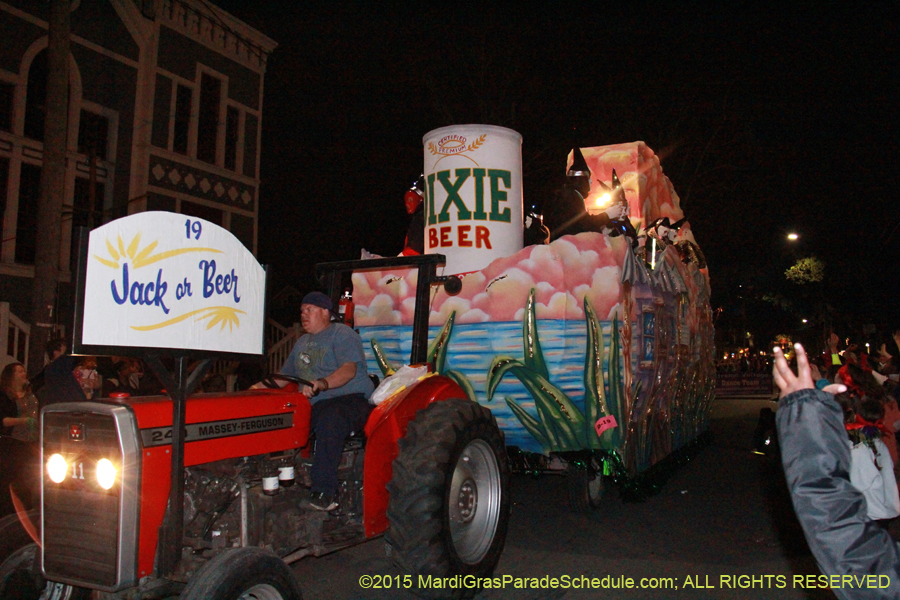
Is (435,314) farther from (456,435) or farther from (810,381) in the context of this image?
(810,381)

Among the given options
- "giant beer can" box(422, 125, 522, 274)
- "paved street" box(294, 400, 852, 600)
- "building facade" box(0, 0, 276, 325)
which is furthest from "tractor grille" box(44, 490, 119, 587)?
"building facade" box(0, 0, 276, 325)

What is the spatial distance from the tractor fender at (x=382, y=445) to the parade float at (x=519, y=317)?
4.06 ft

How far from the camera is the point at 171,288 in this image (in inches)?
109

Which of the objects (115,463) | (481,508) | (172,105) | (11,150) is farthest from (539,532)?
(172,105)

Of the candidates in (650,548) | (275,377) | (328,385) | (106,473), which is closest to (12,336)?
(275,377)

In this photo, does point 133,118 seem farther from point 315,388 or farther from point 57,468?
point 57,468

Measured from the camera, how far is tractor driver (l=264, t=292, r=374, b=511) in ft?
11.7

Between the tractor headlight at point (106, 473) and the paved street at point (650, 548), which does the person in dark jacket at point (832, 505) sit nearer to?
the tractor headlight at point (106, 473)

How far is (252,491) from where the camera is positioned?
334 centimetres

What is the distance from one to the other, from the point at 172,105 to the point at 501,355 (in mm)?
11684

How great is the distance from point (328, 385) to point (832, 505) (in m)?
2.92

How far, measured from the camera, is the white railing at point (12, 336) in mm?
8664

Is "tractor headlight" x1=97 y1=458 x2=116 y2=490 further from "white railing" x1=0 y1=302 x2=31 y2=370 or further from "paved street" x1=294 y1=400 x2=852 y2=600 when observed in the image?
"white railing" x1=0 y1=302 x2=31 y2=370

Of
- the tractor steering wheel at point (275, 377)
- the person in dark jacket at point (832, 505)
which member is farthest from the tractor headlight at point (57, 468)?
the person in dark jacket at point (832, 505)
